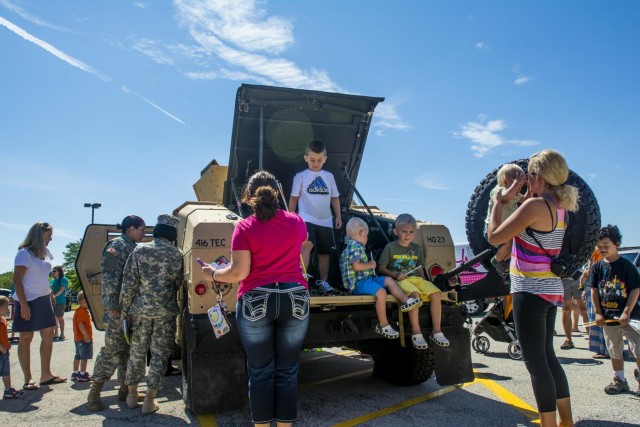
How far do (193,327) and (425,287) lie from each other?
2.06 meters

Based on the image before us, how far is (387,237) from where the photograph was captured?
A: 19.0 ft

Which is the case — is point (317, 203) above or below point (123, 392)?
above

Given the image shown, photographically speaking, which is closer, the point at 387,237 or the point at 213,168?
the point at 387,237

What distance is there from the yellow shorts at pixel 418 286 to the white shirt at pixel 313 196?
1164 millimetres

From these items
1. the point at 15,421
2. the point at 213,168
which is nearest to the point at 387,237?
the point at 213,168

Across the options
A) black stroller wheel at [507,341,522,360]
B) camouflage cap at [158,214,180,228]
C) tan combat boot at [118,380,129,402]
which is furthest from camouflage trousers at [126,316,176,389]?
black stroller wheel at [507,341,522,360]

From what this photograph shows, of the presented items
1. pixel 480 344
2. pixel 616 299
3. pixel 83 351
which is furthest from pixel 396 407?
pixel 83 351

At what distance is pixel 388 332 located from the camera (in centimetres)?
454

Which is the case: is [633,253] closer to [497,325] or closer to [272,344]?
[497,325]

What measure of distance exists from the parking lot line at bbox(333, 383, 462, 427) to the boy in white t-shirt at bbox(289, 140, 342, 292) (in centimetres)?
138

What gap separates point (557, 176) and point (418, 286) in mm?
1801

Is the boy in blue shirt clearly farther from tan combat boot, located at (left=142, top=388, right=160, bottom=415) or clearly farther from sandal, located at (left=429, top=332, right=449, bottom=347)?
tan combat boot, located at (left=142, top=388, right=160, bottom=415)

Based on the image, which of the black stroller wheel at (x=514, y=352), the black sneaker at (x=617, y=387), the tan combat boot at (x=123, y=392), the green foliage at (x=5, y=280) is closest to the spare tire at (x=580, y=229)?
the black sneaker at (x=617, y=387)

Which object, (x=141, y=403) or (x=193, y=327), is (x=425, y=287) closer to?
(x=193, y=327)
